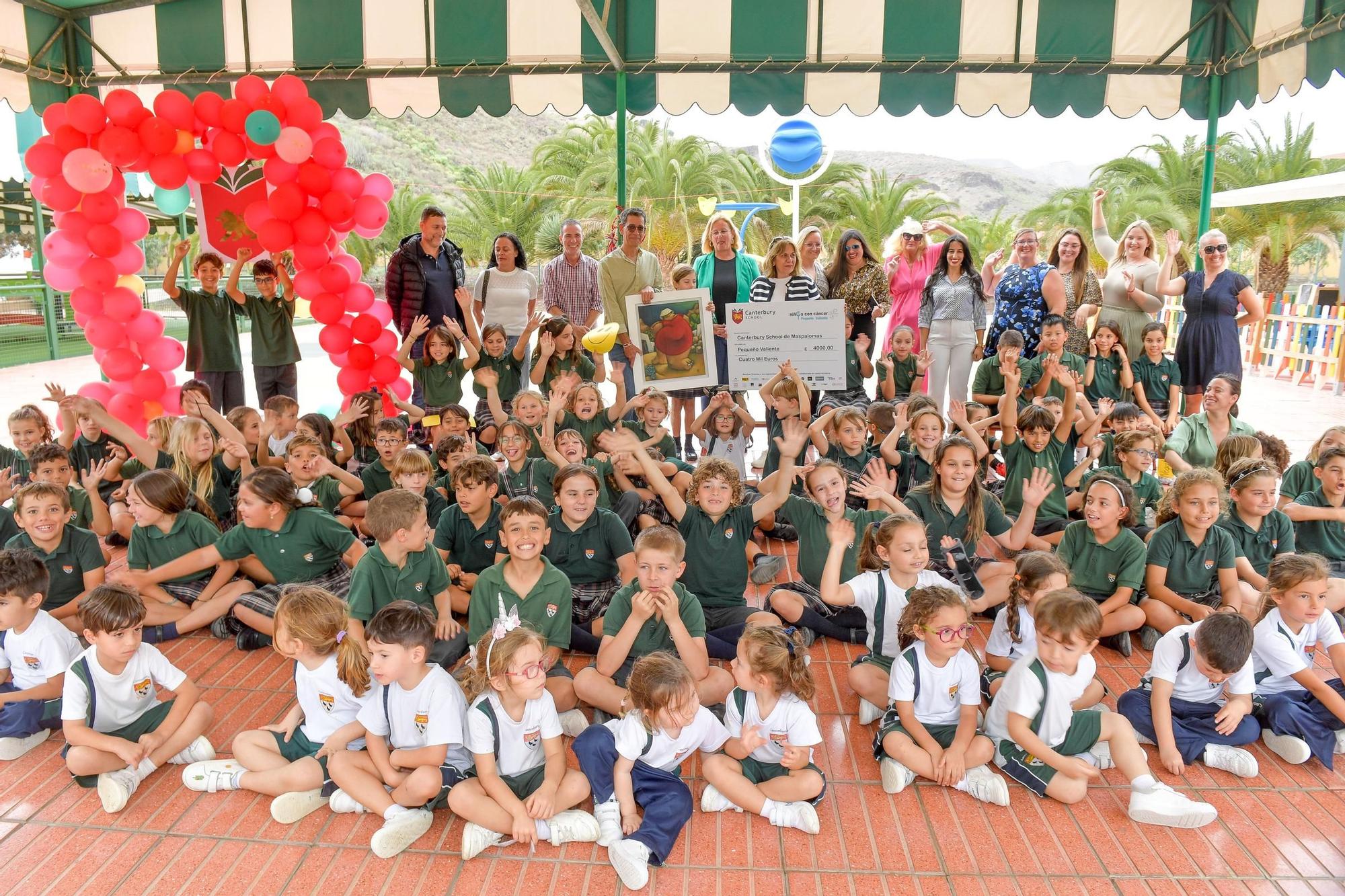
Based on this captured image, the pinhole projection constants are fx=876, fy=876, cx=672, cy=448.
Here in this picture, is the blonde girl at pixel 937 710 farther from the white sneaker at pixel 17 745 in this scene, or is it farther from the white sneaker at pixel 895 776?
the white sneaker at pixel 17 745

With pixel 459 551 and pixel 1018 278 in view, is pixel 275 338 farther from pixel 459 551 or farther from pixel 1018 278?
pixel 1018 278

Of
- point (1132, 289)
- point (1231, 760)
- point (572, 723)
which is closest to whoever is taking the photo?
point (1231, 760)

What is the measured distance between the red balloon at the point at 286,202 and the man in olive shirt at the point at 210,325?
691 millimetres

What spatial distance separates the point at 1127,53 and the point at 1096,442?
4.38m

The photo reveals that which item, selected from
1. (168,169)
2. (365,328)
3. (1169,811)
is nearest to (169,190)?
(168,169)

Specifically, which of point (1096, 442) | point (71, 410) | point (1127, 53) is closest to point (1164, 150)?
point (1127, 53)

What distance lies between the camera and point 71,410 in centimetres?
546

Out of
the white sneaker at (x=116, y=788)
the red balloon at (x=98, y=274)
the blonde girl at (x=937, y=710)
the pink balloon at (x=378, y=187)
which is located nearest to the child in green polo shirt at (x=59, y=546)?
the white sneaker at (x=116, y=788)

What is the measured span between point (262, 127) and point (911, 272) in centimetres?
555

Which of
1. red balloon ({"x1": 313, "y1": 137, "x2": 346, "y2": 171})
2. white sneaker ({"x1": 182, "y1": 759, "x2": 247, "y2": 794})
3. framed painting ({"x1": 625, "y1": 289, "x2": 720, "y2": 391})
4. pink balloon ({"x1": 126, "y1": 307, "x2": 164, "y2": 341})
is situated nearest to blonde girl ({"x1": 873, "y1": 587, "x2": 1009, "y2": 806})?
white sneaker ({"x1": 182, "y1": 759, "x2": 247, "y2": 794})

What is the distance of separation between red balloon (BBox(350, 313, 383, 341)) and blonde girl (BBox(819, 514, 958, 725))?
4.94 meters

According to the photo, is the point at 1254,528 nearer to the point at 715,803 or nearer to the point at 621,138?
the point at 715,803

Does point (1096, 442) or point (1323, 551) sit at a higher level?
point (1096, 442)

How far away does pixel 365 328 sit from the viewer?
7.39 m
